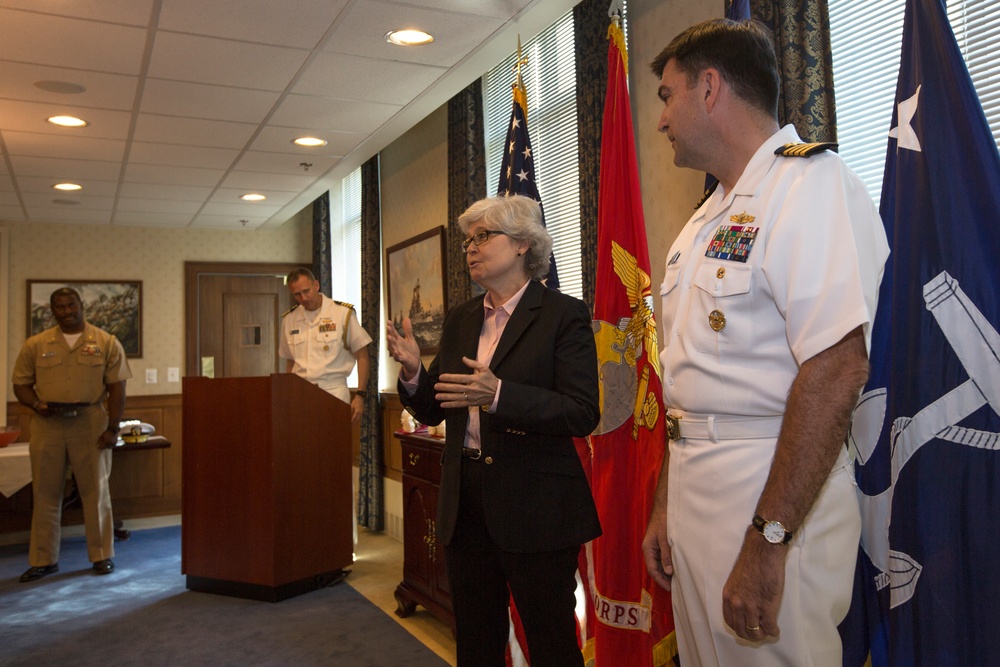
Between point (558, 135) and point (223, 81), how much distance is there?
1752 millimetres

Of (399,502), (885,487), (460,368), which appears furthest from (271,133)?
(885,487)

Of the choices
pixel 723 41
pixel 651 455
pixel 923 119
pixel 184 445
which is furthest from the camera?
pixel 184 445

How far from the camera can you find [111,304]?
7.69 meters

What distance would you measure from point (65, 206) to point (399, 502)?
400 centimetres

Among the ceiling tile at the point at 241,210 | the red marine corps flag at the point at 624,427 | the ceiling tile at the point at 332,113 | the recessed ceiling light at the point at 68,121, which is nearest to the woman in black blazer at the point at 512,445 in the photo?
the red marine corps flag at the point at 624,427

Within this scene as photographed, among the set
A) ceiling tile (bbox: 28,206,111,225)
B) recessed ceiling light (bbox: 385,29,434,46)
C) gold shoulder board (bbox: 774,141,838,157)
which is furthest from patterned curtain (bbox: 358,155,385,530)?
gold shoulder board (bbox: 774,141,838,157)

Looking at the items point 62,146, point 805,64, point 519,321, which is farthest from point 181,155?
point 805,64

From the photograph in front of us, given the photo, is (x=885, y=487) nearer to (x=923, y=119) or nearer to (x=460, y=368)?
(x=923, y=119)

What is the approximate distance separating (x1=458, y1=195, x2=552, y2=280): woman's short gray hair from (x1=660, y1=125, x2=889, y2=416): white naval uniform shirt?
75 cm

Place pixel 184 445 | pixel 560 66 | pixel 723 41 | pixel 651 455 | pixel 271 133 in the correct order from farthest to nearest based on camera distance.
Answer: pixel 271 133, pixel 184 445, pixel 560 66, pixel 651 455, pixel 723 41

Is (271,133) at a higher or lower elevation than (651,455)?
higher

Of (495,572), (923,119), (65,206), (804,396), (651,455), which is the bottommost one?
(495,572)

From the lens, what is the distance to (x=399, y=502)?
5879 millimetres

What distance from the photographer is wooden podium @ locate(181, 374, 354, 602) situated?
421cm
